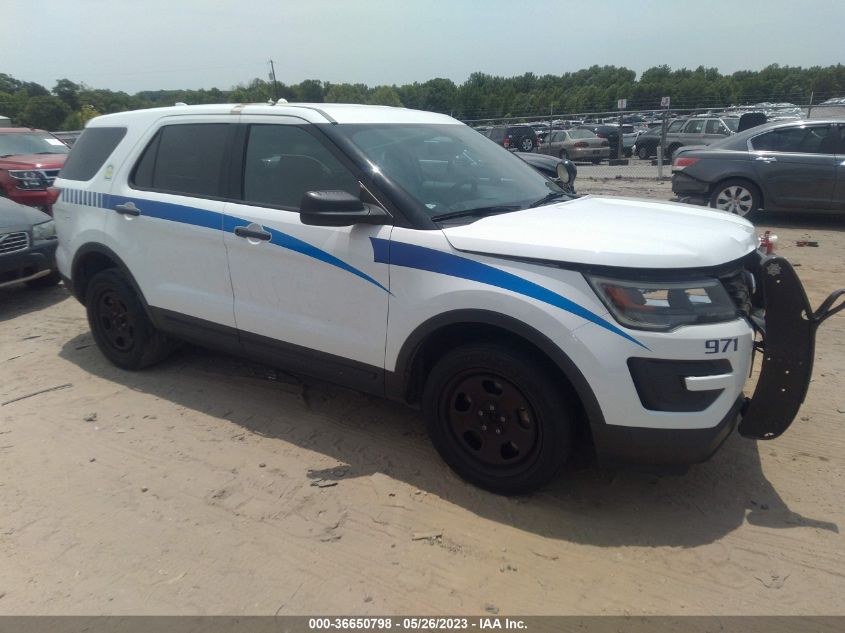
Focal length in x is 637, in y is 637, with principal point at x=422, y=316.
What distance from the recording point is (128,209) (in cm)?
431

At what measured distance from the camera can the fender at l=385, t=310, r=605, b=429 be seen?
2713 millimetres

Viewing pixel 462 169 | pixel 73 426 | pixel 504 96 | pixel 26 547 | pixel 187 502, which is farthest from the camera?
pixel 504 96

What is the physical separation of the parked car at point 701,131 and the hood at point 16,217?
17.2m

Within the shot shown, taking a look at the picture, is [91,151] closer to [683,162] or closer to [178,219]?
[178,219]

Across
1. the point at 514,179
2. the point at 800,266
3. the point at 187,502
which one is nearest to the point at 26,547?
the point at 187,502

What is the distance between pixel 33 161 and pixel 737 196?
11.0 meters

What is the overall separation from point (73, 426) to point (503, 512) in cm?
278

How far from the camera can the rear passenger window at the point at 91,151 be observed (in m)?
4.61

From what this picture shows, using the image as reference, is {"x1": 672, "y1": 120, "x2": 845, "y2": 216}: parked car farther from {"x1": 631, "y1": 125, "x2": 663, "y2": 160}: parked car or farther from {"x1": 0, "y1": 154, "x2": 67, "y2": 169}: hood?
{"x1": 631, "y1": 125, "x2": 663, "y2": 160}: parked car

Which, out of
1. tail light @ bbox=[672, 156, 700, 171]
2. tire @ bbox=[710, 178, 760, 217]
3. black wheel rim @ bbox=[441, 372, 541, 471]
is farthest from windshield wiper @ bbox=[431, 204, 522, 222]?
tail light @ bbox=[672, 156, 700, 171]

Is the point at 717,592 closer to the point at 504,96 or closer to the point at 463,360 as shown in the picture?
the point at 463,360

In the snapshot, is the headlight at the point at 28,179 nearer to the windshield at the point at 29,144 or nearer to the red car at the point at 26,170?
the red car at the point at 26,170

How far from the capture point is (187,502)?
3.19 m

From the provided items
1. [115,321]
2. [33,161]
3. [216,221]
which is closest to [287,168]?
[216,221]
